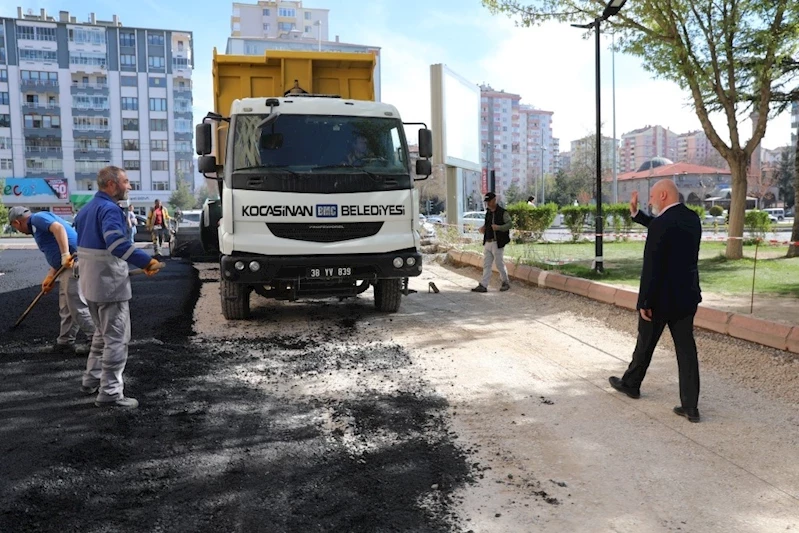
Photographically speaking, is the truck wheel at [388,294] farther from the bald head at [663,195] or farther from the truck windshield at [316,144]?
the bald head at [663,195]

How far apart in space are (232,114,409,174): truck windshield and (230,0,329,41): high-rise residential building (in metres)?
104

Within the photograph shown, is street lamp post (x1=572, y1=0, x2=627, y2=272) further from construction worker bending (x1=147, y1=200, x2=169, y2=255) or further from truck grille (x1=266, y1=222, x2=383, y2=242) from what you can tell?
construction worker bending (x1=147, y1=200, x2=169, y2=255)

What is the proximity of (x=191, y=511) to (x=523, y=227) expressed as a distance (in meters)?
20.4

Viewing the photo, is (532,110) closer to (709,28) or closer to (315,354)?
(709,28)

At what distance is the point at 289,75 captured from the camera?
31.2 ft

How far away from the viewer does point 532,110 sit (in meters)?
154

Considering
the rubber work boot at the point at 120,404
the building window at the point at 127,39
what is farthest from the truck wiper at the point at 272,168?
the building window at the point at 127,39

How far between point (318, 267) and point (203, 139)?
2.13 metres

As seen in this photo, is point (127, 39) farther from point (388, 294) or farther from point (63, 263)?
point (63, 263)

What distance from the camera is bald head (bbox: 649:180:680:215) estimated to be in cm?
487

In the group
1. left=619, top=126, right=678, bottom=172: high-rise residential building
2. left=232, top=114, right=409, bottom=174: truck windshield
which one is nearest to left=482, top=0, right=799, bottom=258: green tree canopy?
left=232, top=114, right=409, bottom=174: truck windshield

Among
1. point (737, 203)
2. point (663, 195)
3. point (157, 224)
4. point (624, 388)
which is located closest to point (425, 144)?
point (663, 195)

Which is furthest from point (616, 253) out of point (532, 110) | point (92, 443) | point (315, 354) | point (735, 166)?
point (532, 110)

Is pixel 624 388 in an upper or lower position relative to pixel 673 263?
lower
